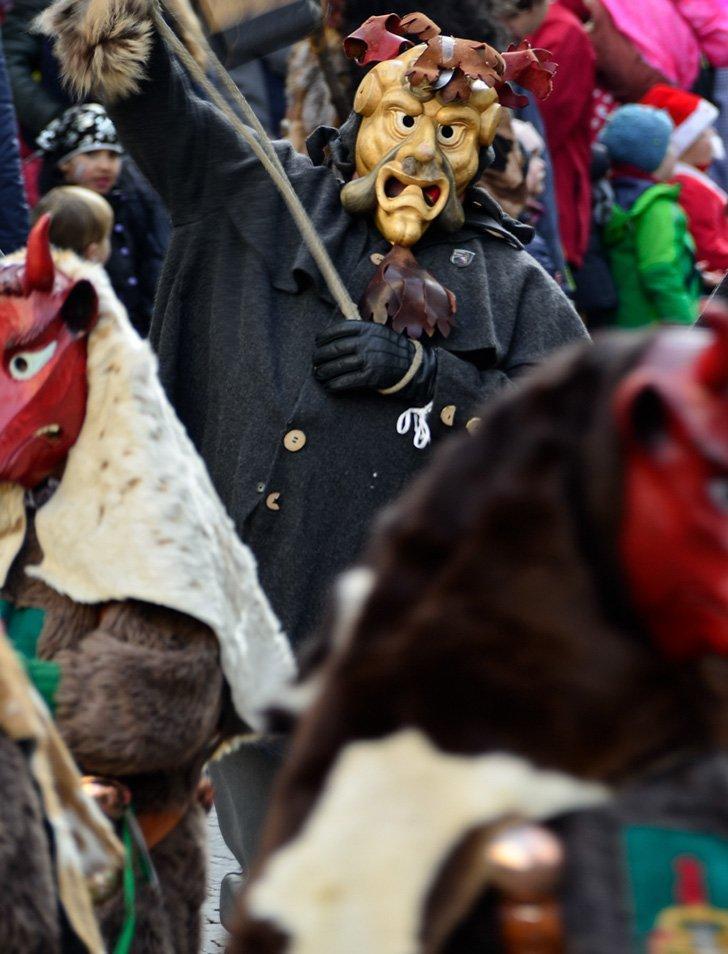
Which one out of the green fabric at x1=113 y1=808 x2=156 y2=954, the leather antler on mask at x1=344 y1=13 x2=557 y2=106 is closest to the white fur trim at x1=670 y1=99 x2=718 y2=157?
the leather antler on mask at x1=344 y1=13 x2=557 y2=106

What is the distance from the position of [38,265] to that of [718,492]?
166 centimetres

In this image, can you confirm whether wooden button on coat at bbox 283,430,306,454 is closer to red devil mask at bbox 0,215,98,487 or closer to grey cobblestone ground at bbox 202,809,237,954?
red devil mask at bbox 0,215,98,487

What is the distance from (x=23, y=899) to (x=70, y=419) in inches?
35.8

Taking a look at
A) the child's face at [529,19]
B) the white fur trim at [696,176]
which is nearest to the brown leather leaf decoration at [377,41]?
the child's face at [529,19]

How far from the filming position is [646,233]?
787 cm

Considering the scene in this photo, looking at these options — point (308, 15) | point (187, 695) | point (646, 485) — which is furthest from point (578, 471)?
point (308, 15)

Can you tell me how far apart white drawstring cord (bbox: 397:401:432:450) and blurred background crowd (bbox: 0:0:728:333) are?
86 cm

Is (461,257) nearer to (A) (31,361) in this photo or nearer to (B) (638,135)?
(A) (31,361)

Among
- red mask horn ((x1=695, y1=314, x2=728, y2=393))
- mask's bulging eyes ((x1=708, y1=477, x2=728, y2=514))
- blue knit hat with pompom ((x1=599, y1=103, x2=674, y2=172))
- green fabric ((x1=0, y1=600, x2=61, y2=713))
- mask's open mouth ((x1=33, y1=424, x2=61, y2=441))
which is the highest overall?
red mask horn ((x1=695, y1=314, x2=728, y2=393))

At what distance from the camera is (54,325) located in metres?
3.08

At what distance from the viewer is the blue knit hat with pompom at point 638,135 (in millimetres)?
8047

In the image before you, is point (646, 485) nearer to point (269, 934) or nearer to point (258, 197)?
point (269, 934)

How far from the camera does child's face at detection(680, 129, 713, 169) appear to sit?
346 inches

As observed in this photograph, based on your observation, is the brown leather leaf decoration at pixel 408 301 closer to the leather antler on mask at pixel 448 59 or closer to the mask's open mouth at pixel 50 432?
the leather antler on mask at pixel 448 59
